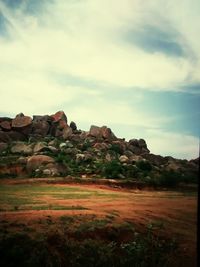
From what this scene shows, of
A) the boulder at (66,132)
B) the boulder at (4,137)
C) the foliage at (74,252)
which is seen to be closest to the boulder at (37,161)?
the boulder at (4,137)

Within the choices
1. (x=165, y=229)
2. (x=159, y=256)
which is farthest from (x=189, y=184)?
(x=159, y=256)

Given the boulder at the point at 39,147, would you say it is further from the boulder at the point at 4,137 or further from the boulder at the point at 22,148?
the boulder at the point at 4,137

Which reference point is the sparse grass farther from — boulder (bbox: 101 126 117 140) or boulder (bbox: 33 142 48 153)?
boulder (bbox: 101 126 117 140)

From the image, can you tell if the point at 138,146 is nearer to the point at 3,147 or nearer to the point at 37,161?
the point at 3,147

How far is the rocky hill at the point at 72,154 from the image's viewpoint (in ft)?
139

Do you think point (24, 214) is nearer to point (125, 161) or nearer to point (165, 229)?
point (165, 229)

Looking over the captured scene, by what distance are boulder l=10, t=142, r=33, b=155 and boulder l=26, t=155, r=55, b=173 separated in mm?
5688

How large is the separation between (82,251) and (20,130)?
1928 inches

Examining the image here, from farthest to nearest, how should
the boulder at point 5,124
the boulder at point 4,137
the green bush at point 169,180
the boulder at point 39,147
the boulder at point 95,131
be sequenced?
the boulder at point 95,131
the boulder at point 5,124
the boulder at point 4,137
the boulder at point 39,147
the green bush at point 169,180

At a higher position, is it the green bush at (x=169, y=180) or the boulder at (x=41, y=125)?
the boulder at (x=41, y=125)

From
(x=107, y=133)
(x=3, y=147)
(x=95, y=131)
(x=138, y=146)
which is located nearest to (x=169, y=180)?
(x=107, y=133)

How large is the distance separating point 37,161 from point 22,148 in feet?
26.9

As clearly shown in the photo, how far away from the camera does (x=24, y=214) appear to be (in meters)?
13.1

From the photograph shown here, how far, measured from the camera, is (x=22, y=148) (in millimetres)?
50469
